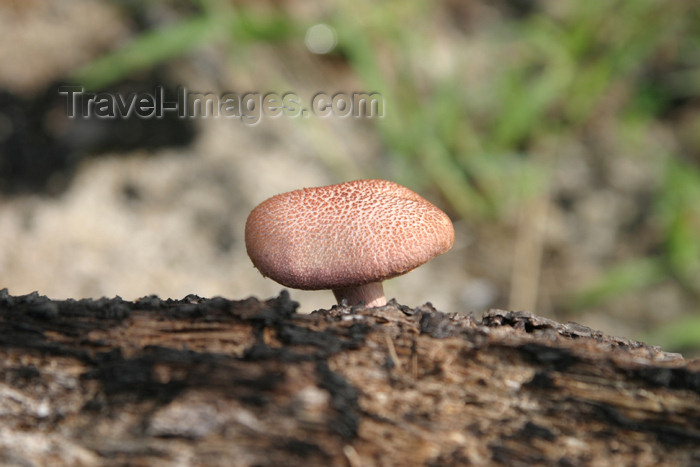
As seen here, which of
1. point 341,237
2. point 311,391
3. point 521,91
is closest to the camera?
point 311,391

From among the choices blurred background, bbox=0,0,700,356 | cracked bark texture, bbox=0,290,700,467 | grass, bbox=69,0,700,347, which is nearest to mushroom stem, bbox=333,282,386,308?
cracked bark texture, bbox=0,290,700,467

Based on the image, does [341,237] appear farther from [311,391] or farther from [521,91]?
[521,91]

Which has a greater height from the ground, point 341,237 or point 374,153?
point 374,153

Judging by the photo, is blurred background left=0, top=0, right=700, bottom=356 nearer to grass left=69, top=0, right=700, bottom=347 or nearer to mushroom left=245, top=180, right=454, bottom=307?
grass left=69, top=0, right=700, bottom=347

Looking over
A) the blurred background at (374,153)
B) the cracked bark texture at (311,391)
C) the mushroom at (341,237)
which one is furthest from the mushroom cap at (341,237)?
the blurred background at (374,153)

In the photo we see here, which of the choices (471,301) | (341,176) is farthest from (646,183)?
(341,176)

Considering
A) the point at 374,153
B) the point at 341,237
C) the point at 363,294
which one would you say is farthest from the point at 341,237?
the point at 374,153
